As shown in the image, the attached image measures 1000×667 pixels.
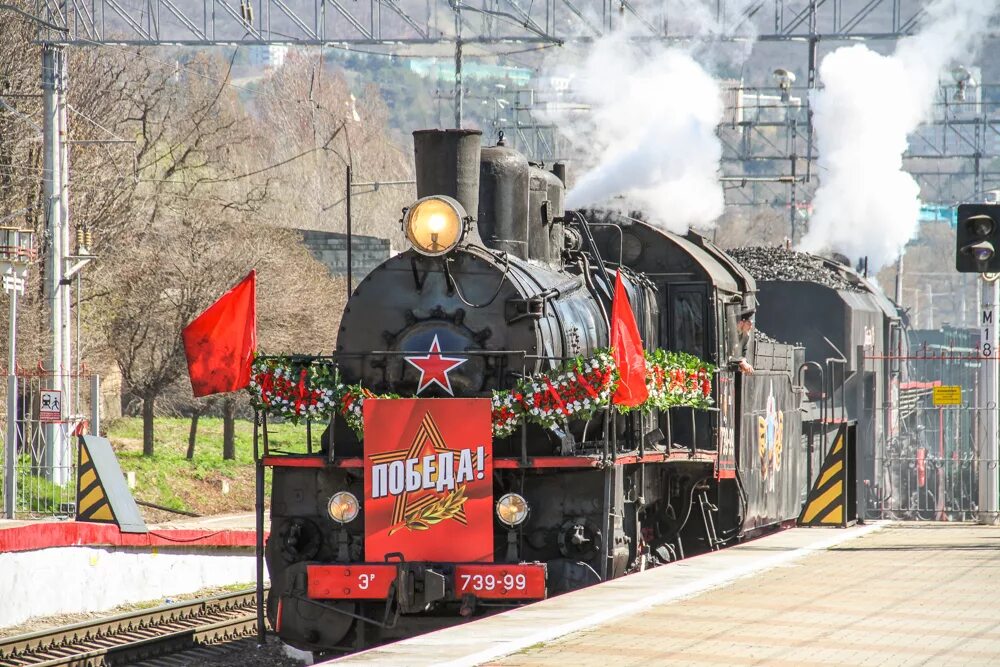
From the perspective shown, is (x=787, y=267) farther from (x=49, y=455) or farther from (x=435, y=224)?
(x=49, y=455)

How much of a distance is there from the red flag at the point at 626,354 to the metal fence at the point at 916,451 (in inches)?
296

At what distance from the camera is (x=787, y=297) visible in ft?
71.8

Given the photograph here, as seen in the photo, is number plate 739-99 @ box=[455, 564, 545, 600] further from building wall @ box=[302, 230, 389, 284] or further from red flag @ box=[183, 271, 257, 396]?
building wall @ box=[302, 230, 389, 284]

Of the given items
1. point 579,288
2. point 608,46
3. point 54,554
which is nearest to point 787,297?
point 608,46

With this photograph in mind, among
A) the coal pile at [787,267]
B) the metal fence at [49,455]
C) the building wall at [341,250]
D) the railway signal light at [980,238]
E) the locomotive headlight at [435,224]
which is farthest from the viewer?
the building wall at [341,250]

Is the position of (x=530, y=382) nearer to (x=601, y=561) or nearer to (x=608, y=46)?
(x=601, y=561)

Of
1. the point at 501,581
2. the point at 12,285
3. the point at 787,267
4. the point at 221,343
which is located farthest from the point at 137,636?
the point at 787,267

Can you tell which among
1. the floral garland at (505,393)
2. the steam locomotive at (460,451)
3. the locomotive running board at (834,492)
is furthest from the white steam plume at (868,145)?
the floral garland at (505,393)

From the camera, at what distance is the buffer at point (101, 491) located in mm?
19281

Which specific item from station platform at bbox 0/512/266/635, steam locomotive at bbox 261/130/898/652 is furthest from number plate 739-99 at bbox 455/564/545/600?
station platform at bbox 0/512/266/635

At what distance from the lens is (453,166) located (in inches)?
473

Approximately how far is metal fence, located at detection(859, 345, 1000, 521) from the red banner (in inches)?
341

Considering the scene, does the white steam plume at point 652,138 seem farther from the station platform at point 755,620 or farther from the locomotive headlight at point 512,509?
the locomotive headlight at point 512,509

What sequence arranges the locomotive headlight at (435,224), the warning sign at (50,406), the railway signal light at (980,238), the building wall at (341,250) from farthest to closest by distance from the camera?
the building wall at (341,250) < the warning sign at (50,406) < the railway signal light at (980,238) < the locomotive headlight at (435,224)
